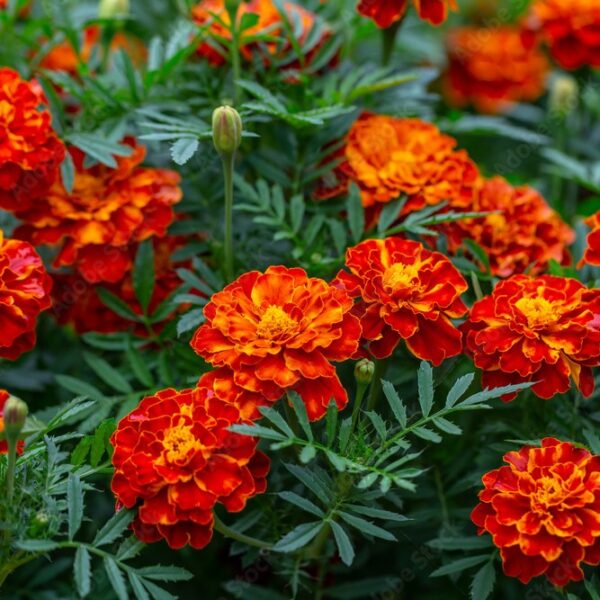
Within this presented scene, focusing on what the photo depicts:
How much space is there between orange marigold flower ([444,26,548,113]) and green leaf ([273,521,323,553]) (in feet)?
3.66

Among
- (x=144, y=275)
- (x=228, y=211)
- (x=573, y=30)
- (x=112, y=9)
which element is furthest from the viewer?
(x=573, y=30)

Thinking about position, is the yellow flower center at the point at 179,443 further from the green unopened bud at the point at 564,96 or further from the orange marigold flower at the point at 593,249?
the green unopened bud at the point at 564,96

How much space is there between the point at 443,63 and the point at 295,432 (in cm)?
106

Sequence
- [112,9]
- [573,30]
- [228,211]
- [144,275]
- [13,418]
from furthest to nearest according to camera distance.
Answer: [573,30] < [112,9] < [144,275] < [228,211] < [13,418]

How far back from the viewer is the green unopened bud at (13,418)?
29.0 inches

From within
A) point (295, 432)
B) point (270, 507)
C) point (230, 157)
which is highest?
point (230, 157)

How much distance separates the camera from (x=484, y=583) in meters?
0.84

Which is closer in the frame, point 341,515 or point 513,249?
point 341,515

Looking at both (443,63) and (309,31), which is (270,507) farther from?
(443,63)

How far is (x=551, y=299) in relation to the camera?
0.89 metres

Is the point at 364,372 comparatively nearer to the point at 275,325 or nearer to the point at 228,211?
the point at 275,325

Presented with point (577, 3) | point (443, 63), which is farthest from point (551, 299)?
point (443, 63)

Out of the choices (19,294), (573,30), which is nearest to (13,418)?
(19,294)

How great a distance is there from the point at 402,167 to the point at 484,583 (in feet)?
1.46
